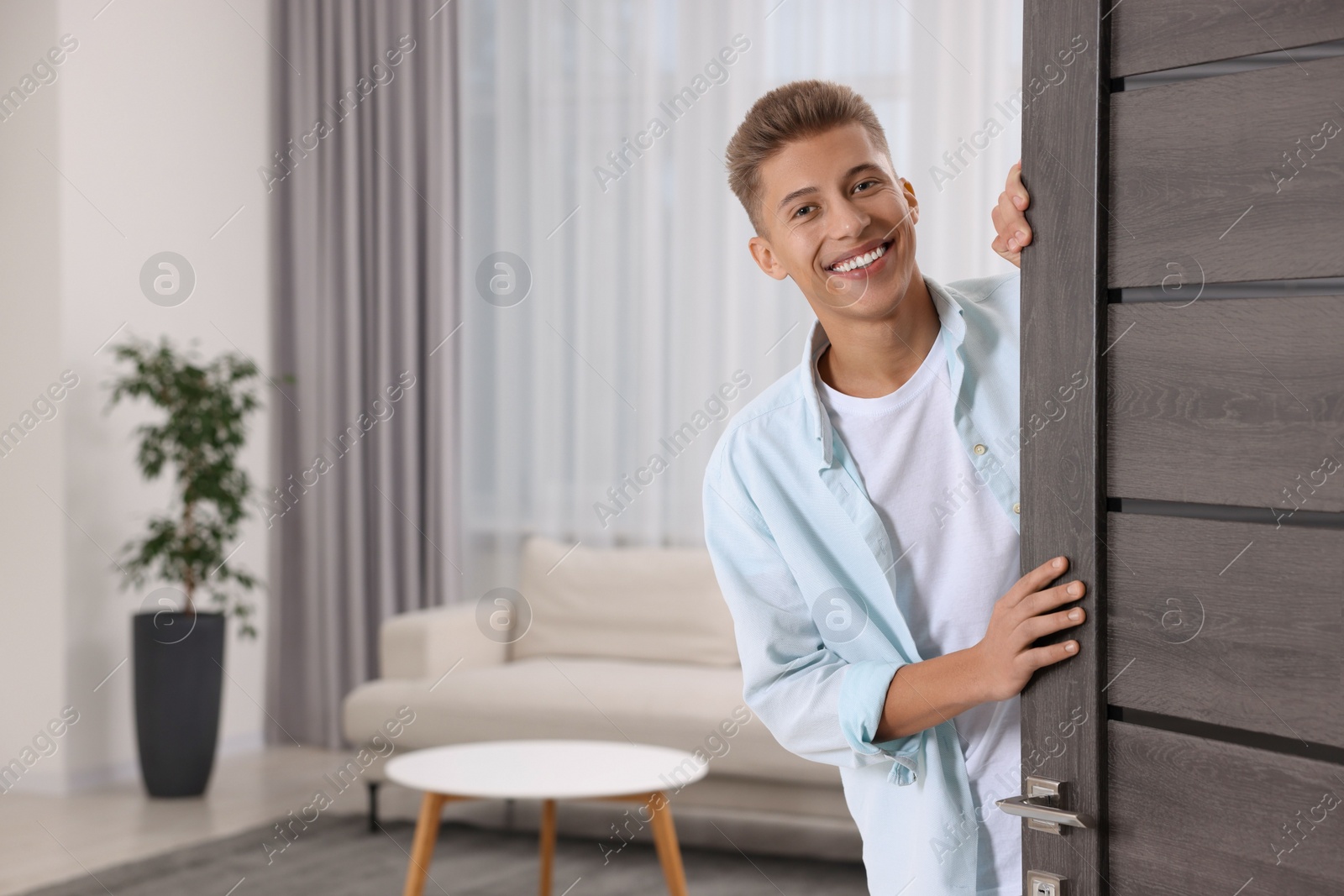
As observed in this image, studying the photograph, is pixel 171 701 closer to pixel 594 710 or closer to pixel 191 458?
pixel 191 458

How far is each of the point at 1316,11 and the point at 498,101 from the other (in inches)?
167

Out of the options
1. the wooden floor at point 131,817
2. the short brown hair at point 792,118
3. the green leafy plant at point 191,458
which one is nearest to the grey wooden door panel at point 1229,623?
the short brown hair at point 792,118

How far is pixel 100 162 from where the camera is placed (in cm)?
455

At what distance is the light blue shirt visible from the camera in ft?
4.21

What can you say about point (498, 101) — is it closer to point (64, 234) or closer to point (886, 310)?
point (64, 234)

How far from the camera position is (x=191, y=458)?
4359 millimetres

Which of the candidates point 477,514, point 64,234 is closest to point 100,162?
point 64,234

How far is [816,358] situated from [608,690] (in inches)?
96.8

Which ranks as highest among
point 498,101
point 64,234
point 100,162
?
point 498,101

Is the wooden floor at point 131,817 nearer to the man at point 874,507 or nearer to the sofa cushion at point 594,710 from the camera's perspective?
the sofa cushion at point 594,710

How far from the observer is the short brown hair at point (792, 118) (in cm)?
139

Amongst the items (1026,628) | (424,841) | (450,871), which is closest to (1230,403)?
(1026,628)

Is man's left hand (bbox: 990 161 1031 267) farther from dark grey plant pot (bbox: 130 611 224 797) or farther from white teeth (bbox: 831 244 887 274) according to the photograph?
dark grey plant pot (bbox: 130 611 224 797)

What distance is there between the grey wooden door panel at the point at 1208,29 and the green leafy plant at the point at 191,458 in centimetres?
378
